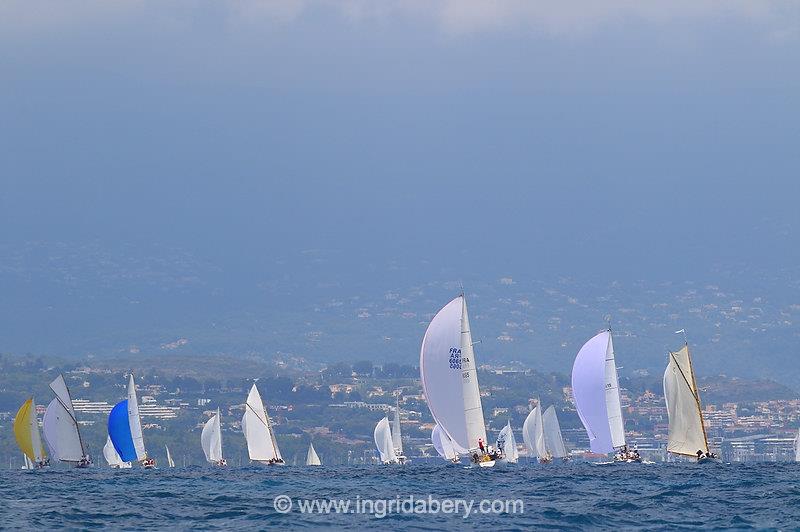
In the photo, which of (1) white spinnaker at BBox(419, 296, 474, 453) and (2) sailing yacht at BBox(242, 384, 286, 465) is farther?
(2) sailing yacht at BBox(242, 384, 286, 465)

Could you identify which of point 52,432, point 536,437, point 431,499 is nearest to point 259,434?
point 52,432

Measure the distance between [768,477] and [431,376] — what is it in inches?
630

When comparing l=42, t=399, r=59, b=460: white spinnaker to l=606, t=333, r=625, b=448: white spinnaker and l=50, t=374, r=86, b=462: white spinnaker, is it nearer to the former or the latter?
l=50, t=374, r=86, b=462: white spinnaker

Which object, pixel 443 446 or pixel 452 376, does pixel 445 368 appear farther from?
pixel 443 446

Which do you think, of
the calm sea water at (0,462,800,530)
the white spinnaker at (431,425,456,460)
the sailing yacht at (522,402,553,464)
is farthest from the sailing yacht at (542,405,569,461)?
the calm sea water at (0,462,800,530)

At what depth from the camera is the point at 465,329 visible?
79.2 m

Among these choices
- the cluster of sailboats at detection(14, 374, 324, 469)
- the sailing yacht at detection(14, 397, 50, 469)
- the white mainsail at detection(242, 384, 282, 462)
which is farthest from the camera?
the white mainsail at detection(242, 384, 282, 462)

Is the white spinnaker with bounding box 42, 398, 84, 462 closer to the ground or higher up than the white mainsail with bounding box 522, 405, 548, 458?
higher up

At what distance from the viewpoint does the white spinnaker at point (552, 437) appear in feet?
449

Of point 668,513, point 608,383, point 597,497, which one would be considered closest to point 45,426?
point 608,383

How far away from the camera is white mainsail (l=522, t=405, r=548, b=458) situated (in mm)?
133000

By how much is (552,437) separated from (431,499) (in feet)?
269

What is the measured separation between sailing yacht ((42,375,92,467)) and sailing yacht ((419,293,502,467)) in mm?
41338

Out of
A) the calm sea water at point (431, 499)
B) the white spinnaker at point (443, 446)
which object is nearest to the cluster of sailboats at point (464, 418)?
the white spinnaker at point (443, 446)
